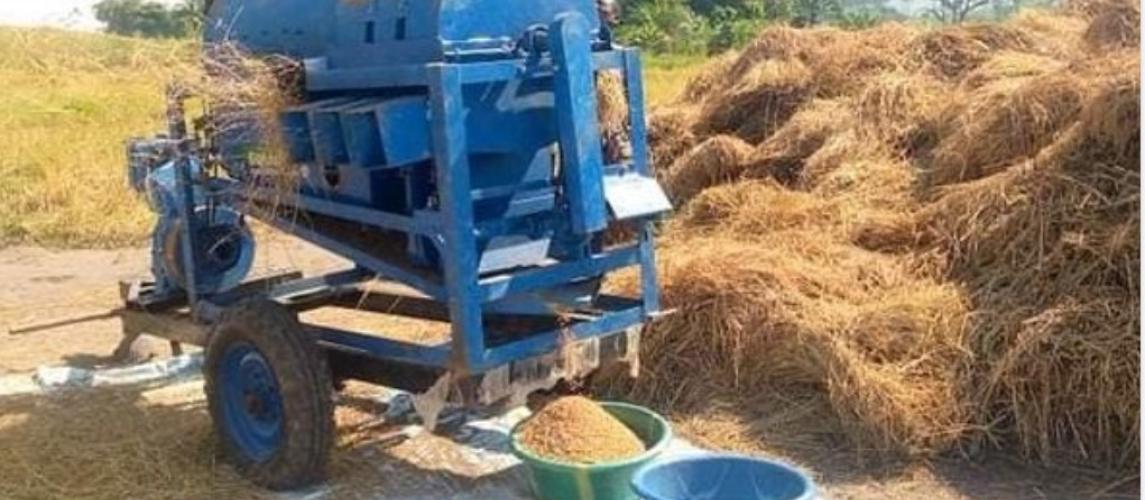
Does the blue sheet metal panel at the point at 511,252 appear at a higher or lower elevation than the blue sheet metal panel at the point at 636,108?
lower

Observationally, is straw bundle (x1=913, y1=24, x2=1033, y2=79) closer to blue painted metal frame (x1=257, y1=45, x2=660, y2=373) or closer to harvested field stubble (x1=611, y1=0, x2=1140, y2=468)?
harvested field stubble (x1=611, y1=0, x2=1140, y2=468)

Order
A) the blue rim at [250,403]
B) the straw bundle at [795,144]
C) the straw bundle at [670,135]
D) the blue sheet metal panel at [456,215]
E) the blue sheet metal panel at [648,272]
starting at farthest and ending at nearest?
1. the straw bundle at [670,135]
2. the straw bundle at [795,144]
3. the blue sheet metal panel at [648,272]
4. the blue rim at [250,403]
5. the blue sheet metal panel at [456,215]

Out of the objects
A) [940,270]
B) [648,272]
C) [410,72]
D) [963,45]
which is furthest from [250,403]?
[963,45]

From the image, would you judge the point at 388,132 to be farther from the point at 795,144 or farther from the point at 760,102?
the point at 760,102

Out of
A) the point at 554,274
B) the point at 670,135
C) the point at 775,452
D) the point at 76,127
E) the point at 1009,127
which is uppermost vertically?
the point at 1009,127

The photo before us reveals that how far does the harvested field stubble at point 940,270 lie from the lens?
462 cm

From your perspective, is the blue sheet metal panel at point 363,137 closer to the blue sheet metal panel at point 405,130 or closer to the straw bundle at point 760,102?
the blue sheet metal panel at point 405,130

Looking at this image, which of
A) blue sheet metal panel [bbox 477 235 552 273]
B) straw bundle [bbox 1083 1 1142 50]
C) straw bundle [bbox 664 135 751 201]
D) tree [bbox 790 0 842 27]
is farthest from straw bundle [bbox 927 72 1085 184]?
tree [bbox 790 0 842 27]

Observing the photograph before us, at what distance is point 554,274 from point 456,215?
1.65 feet

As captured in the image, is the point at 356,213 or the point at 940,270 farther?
the point at 940,270

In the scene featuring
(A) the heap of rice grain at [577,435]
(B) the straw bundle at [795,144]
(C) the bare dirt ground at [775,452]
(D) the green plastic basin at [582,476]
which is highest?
(B) the straw bundle at [795,144]

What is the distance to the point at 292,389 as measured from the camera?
420 centimetres

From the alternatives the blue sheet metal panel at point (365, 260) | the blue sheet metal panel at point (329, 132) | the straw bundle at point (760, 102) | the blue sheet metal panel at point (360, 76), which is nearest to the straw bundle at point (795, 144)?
the straw bundle at point (760, 102)

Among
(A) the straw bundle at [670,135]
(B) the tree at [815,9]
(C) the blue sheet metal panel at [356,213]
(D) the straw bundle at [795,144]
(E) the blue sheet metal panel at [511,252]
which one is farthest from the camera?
(B) the tree at [815,9]
